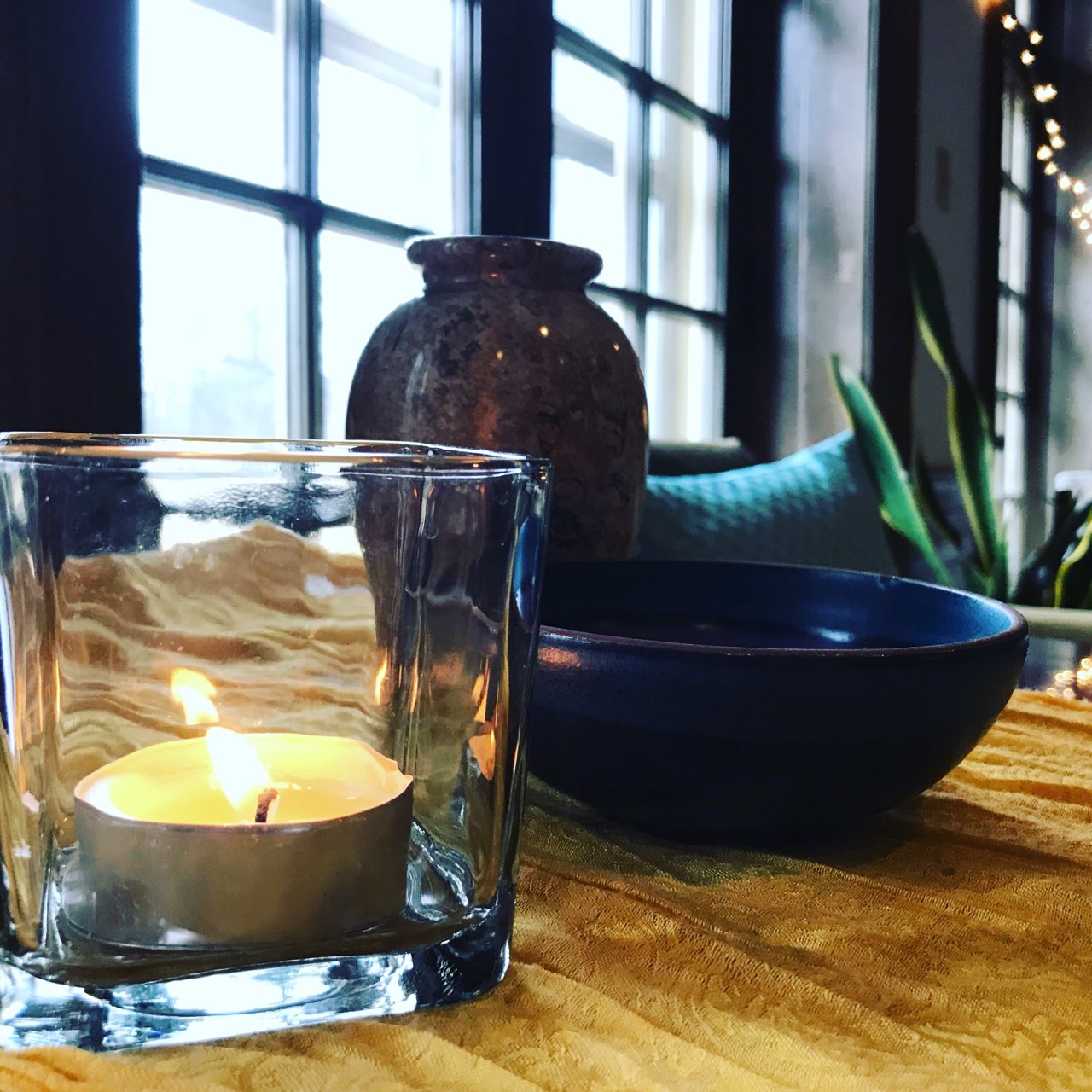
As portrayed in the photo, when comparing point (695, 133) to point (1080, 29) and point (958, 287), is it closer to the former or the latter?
point (958, 287)

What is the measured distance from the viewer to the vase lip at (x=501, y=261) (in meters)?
0.55

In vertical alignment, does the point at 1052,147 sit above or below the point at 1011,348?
above

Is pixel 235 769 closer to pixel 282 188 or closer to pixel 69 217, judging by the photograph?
pixel 69 217

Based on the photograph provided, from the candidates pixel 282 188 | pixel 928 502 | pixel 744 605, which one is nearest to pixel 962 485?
pixel 928 502

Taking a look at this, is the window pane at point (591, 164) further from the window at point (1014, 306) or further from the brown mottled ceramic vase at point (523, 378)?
the window at point (1014, 306)

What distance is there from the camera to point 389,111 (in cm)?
107

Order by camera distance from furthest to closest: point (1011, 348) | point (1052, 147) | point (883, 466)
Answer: point (1052, 147), point (1011, 348), point (883, 466)

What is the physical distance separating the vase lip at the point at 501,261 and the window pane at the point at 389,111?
19.9 inches

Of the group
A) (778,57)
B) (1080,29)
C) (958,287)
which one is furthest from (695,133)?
(1080,29)

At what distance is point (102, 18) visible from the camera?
0.70m

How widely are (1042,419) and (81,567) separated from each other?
3715mm

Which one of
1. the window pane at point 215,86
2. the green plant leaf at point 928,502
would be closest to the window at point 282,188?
the window pane at point 215,86

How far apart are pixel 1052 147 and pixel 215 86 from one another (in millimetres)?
3193

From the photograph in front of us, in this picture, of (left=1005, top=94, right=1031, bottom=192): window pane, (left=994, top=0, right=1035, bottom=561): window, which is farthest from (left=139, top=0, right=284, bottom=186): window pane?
(left=1005, top=94, right=1031, bottom=192): window pane
